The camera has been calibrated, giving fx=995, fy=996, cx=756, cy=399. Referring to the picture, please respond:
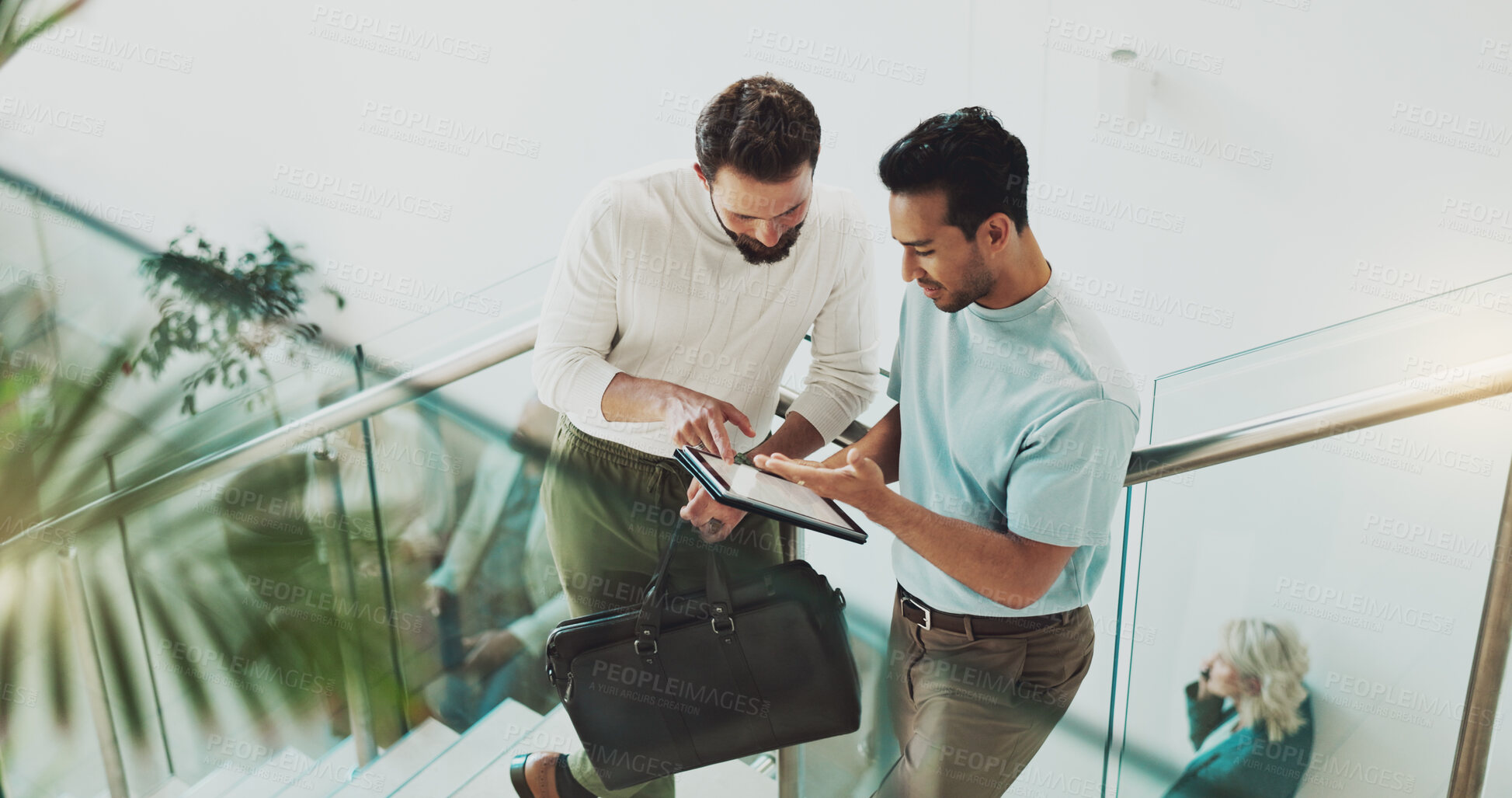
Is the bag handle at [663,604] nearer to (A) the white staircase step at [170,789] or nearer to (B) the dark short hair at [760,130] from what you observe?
(B) the dark short hair at [760,130]

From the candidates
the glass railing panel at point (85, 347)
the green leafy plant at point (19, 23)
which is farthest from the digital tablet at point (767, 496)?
the green leafy plant at point (19, 23)

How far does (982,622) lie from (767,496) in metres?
0.40

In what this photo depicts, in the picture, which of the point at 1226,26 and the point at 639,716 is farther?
the point at 1226,26

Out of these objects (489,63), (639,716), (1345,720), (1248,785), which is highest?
(489,63)

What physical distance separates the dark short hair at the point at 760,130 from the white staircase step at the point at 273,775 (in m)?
2.03

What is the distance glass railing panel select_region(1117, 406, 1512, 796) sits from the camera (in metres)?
1.68

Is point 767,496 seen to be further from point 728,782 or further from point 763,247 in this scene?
point 728,782

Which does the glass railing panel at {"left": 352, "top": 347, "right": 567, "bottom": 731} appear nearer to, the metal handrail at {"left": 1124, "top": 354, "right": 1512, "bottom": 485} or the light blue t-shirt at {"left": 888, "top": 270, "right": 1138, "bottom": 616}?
the light blue t-shirt at {"left": 888, "top": 270, "right": 1138, "bottom": 616}

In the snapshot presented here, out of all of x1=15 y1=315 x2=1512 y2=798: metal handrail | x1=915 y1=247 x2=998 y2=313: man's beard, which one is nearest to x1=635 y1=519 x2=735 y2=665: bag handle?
x1=15 y1=315 x2=1512 y2=798: metal handrail

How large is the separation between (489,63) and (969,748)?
3.08 meters

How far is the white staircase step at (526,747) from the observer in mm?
2160

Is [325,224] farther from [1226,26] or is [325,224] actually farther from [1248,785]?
[1248,785]

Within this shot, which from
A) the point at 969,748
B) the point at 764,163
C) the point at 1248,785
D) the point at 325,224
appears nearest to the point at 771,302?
the point at 764,163

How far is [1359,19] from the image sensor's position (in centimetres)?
237
